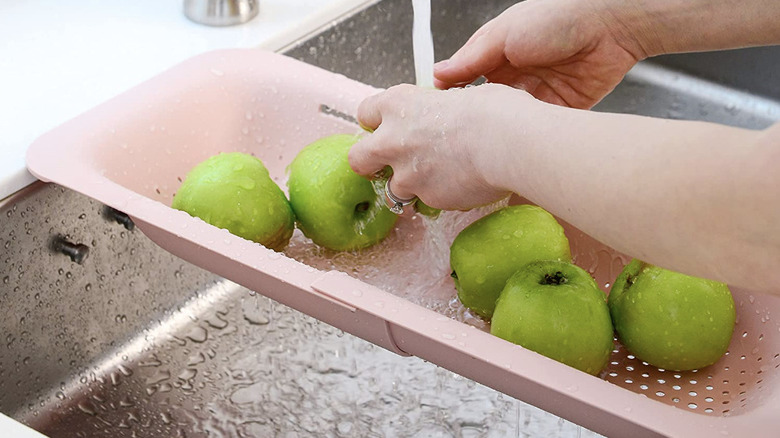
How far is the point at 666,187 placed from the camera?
0.60 m

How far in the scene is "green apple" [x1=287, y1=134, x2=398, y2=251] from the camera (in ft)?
3.16

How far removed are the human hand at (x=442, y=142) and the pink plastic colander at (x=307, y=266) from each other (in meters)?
0.10

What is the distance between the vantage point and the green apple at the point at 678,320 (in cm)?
82

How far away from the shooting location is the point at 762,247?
57 cm

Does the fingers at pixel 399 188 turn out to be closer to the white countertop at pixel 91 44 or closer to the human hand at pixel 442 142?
the human hand at pixel 442 142

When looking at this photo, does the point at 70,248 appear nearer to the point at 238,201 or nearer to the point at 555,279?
the point at 238,201

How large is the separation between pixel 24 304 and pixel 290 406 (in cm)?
32

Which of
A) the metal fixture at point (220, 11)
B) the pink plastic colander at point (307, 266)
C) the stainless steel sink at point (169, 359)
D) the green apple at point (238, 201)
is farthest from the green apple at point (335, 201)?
the metal fixture at point (220, 11)

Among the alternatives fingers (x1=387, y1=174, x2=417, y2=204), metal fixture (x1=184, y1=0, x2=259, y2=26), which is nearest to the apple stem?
fingers (x1=387, y1=174, x2=417, y2=204)

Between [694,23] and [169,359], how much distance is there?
726mm

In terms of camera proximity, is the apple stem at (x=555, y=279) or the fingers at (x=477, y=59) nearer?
the apple stem at (x=555, y=279)

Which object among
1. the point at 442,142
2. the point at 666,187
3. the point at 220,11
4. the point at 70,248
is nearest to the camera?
the point at 666,187

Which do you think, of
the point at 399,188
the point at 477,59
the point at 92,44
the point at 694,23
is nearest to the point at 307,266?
the point at 399,188

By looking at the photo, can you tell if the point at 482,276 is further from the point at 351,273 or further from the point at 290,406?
the point at 290,406
